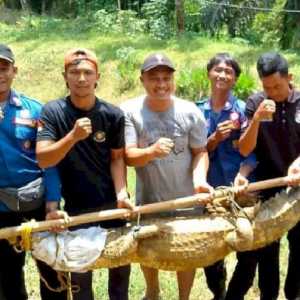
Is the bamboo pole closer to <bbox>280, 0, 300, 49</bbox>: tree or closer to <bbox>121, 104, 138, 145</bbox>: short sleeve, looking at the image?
<bbox>121, 104, 138, 145</bbox>: short sleeve

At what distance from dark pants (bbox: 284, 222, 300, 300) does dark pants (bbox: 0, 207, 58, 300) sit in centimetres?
146

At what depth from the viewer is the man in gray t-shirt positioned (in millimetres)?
3156

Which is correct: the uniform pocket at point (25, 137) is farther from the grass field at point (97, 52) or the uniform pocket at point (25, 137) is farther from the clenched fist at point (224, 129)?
the grass field at point (97, 52)

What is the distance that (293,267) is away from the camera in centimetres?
367

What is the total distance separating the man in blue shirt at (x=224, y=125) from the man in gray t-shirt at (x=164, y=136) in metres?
0.19

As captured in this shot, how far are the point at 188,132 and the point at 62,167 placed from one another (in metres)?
0.72

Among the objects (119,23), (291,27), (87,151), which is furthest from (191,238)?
(291,27)

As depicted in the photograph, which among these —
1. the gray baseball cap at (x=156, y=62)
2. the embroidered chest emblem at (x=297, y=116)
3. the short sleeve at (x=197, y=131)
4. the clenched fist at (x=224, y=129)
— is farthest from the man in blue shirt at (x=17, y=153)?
the embroidered chest emblem at (x=297, y=116)

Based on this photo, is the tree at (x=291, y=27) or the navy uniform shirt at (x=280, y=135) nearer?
the navy uniform shirt at (x=280, y=135)

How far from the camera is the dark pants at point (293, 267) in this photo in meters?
3.59

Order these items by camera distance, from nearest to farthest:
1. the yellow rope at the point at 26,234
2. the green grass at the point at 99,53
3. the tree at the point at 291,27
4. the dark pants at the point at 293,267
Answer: the yellow rope at the point at 26,234
the dark pants at the point at 293,267
the green grass at the point at 99,53
the tree at the point at 291,27

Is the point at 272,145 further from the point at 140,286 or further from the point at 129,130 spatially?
the point at 140,286

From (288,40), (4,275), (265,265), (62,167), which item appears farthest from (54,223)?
(288,40)

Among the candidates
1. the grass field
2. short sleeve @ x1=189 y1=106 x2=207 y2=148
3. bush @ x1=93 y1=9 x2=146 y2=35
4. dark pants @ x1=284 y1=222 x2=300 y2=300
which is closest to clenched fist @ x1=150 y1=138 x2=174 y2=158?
short sleeve @ x1=189 y1=106 x2=207 y2=148
